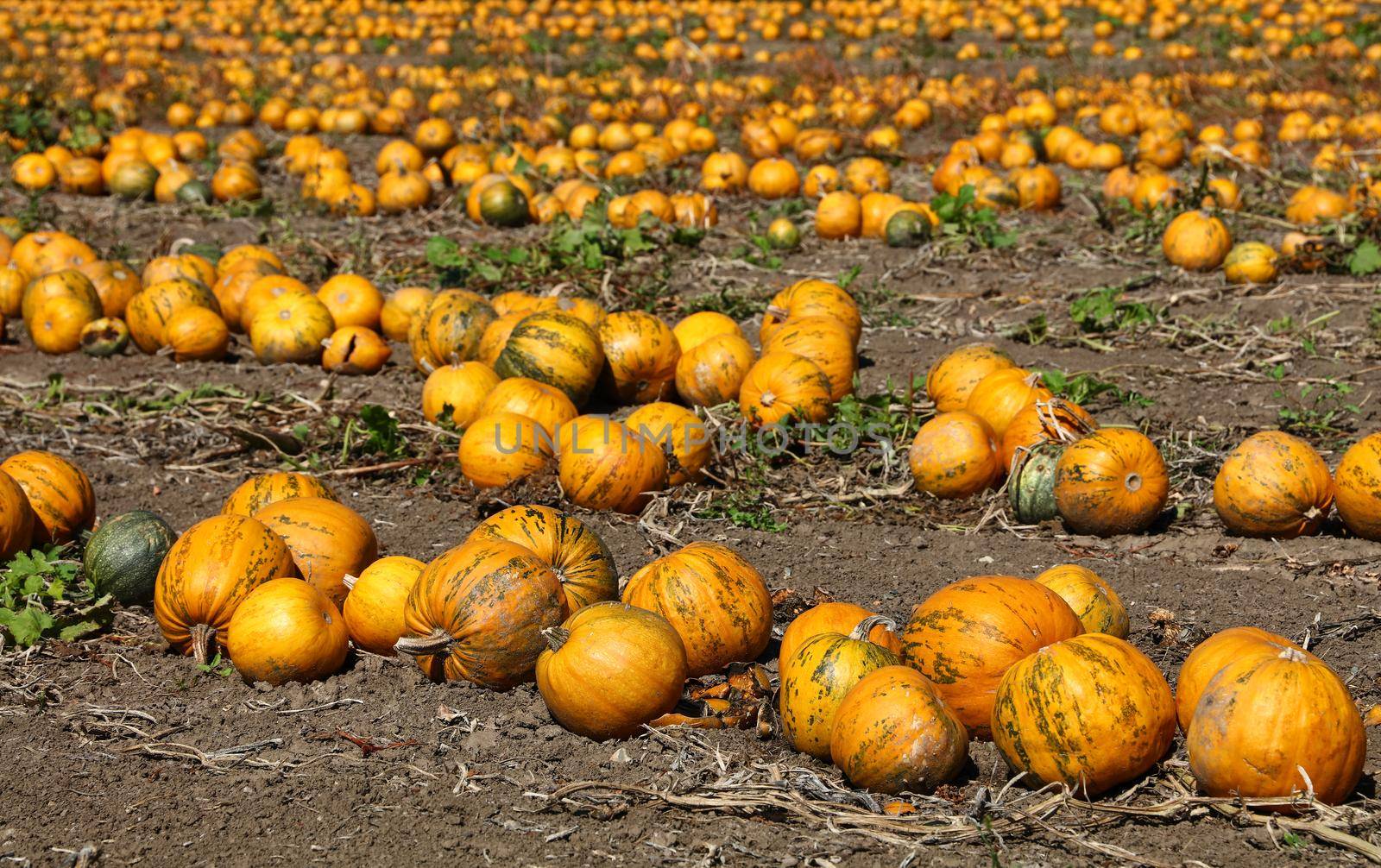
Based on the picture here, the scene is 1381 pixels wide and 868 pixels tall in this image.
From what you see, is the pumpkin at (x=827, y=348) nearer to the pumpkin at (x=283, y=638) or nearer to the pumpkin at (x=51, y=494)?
the pumpkin at (x=283, y=638)

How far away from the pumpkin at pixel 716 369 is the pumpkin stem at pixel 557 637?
9.83 feet

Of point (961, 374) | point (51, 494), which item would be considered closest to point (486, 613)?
point (51, 494)

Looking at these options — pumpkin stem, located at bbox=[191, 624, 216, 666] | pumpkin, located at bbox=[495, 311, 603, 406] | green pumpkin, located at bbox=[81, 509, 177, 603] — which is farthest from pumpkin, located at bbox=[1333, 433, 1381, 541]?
green pumpkin, located at bbox=[81, 509, 177, 603]

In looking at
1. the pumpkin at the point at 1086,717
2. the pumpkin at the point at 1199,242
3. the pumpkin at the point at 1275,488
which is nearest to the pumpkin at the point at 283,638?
the pumpkin at the point at 1086,717

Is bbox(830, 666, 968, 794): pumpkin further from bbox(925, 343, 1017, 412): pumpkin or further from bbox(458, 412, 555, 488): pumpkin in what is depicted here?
bbox(925, 343, 1017, 412): pumpkin

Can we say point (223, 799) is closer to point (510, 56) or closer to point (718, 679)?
point (718, 679)

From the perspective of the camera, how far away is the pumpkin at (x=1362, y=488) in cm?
522

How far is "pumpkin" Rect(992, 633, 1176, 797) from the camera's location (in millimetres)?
3473

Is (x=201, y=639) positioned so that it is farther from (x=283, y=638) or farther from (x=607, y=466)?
(x=607, y=466)

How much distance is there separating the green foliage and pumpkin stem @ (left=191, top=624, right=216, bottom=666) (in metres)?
0.58

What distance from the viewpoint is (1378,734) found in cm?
384

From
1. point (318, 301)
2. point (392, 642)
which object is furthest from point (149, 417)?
point (392, 642)

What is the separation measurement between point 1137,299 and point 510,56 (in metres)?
14.7

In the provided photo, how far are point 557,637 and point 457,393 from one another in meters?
3.13
